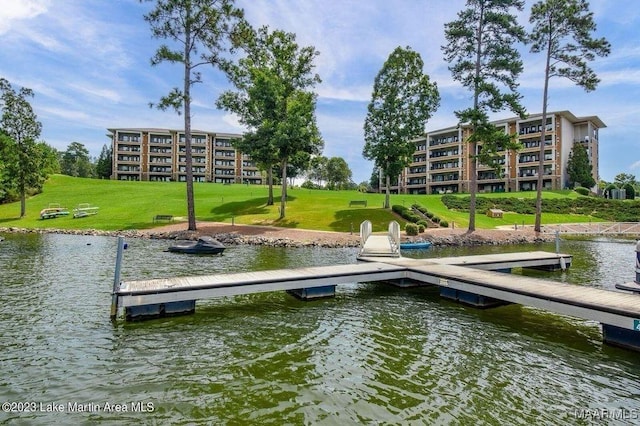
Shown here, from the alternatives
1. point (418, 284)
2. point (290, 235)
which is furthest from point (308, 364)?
point (290, 235)

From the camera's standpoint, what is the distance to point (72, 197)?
64.1m

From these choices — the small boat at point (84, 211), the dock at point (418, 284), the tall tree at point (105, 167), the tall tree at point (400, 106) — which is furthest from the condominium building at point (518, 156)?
the tall tree at point (105, 167)

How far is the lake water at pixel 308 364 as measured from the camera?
20.4 feet

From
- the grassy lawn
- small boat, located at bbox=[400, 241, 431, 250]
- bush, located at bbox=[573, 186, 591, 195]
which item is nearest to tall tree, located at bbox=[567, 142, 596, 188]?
bush, located at bbox=[573, 186, 591, 195]

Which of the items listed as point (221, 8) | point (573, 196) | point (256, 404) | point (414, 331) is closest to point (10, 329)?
point (256, 404)

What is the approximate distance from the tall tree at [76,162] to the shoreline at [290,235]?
98.9 meters

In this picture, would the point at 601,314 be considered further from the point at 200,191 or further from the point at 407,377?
the point at 200,191

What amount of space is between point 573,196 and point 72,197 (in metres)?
89.2

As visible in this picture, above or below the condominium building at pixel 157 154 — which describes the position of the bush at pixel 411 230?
below

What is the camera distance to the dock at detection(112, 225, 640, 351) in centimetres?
951

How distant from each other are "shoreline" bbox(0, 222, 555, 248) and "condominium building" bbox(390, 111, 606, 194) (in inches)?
1567

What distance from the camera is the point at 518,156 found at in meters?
90.6

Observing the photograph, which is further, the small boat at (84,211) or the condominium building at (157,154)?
the condominium building at (157,154)

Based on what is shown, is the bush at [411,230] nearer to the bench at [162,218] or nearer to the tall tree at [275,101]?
the tall tree at [275,101]
